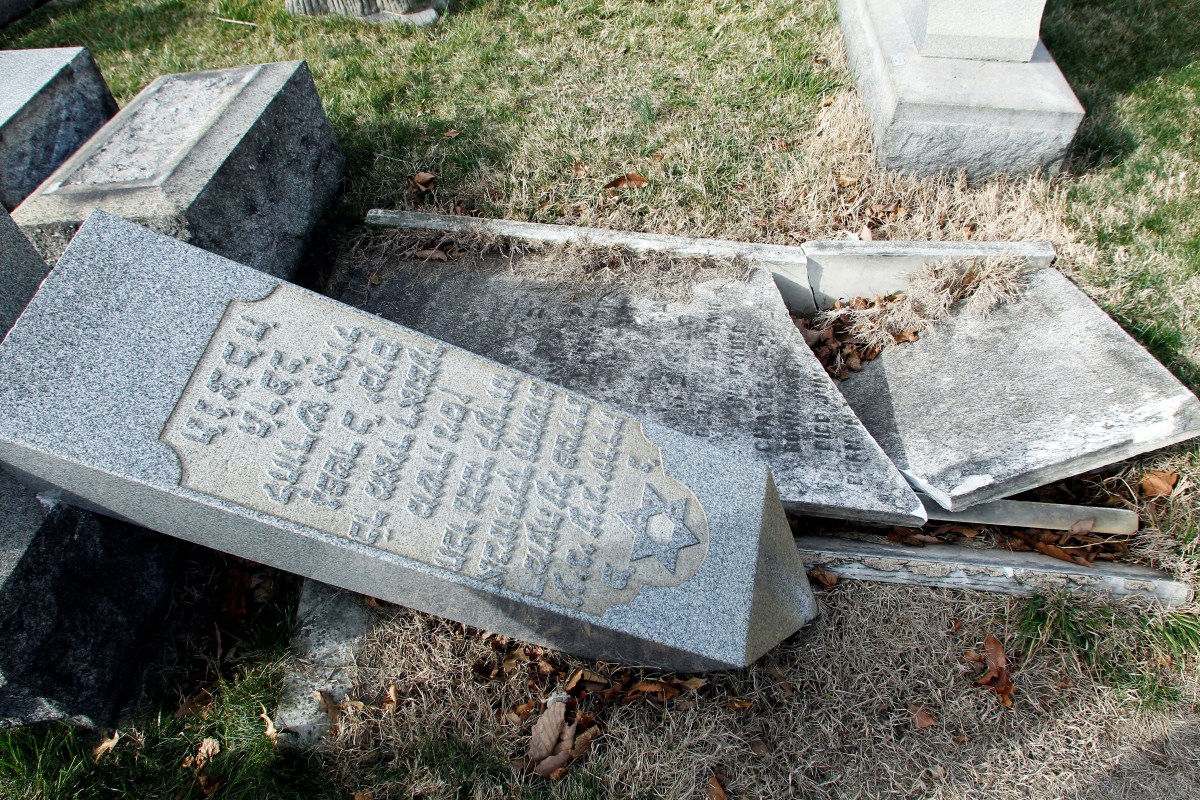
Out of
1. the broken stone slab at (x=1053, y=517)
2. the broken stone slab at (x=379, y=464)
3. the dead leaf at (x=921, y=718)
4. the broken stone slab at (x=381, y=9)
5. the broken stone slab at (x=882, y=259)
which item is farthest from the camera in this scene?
the broken stone slab at (x=381, y=9)

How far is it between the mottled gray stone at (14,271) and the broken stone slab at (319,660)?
1338 mm

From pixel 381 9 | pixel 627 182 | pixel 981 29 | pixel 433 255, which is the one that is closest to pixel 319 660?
pixel 433 255

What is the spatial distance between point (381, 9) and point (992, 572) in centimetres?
524

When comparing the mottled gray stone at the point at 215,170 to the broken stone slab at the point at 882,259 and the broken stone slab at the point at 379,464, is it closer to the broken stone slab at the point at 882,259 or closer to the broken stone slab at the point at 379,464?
the broken stone slab at the point at 379,464

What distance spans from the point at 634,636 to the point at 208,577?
174 centimetres

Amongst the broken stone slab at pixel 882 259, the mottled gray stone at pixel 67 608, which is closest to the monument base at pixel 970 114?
the broken stone slab at pixel 882 259

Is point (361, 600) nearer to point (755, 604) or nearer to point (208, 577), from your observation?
point (208, 577)

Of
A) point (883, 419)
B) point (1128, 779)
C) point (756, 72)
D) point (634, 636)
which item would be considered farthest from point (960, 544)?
point (756, 72)

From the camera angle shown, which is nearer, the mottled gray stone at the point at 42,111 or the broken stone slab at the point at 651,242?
the mottled gray stone at the point at 42,111

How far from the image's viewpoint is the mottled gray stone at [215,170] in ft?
9.58

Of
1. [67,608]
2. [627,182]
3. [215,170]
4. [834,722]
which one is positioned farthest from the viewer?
[627,182]

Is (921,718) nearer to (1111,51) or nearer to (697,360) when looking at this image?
(697,360)

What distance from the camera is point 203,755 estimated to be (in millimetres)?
2441

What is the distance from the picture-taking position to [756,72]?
4.70 m
